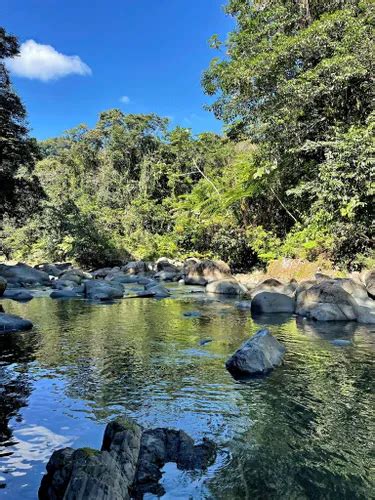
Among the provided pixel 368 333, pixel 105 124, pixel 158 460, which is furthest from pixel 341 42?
pixel 105 124

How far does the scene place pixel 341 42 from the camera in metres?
13.6

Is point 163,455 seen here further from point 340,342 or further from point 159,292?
point 159,292

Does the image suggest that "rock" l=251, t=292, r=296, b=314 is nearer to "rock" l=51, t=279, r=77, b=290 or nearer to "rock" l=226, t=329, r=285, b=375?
"rock" l=226, t=329, r=285, b=375

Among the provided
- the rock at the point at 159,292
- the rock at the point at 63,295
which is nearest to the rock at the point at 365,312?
the rock at the point at 159,292

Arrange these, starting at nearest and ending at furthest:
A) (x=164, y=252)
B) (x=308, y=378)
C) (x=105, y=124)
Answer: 1. (x=308, y=378)
2. (x=164, y=252)
3. (x=105, y=124)

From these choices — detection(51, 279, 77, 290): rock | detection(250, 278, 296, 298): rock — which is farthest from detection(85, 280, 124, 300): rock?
detection(250, 278, 296, 298): rock

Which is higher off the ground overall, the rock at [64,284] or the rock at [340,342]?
the rock at [64,284]

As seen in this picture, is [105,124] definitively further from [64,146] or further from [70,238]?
[70,238]

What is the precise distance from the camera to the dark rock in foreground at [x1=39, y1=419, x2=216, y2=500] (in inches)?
111

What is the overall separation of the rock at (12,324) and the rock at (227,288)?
8064 mm

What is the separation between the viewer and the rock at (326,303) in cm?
1024

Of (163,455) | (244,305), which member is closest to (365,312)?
(244,305)

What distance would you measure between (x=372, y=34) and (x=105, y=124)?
28.3m

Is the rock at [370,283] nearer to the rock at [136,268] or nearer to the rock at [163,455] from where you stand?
the rock at [163,455]
